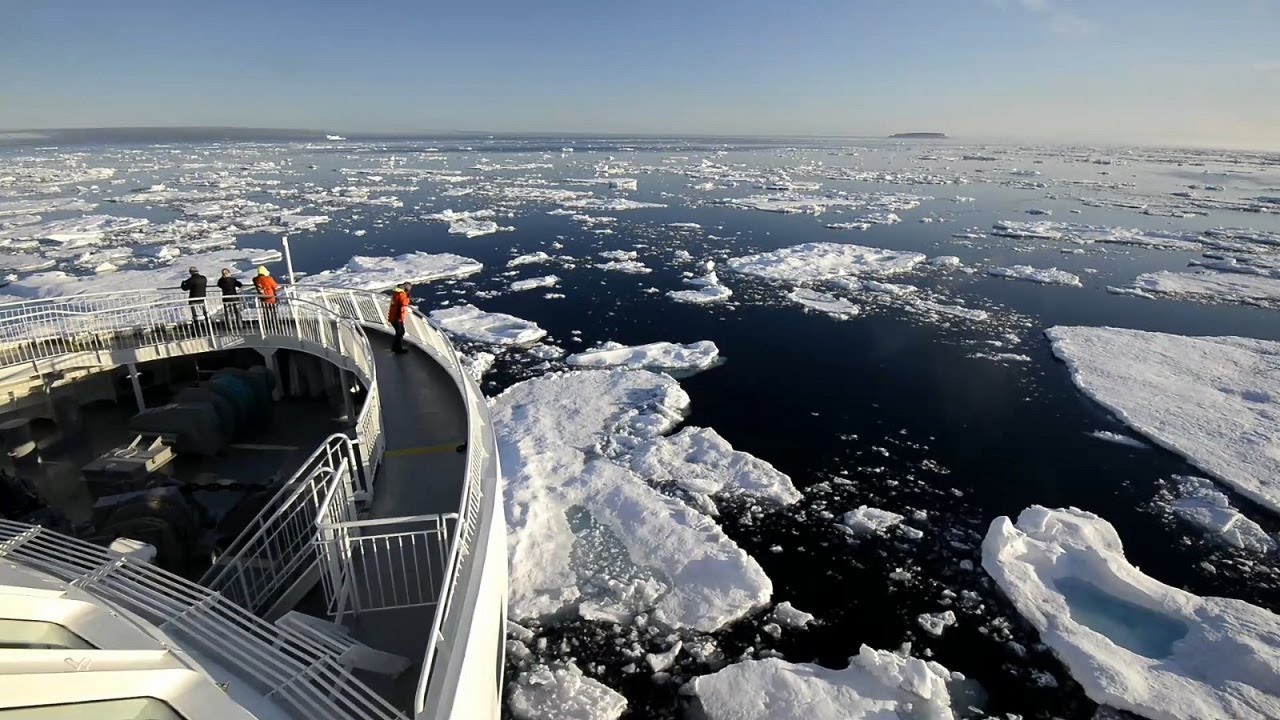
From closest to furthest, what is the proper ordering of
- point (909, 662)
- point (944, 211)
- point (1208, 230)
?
point (909, 662)
point (1208, 230)
point (944, 211)

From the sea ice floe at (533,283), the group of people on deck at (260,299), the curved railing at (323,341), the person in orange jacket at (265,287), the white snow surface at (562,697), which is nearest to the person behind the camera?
the curved railing at (323,341)

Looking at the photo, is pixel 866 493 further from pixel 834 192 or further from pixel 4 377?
pixel 834 192

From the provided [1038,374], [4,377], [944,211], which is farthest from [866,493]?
[944,211]

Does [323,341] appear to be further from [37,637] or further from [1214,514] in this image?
[1214,514]

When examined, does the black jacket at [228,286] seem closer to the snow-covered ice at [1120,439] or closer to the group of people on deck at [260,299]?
the group of people on deck at [260,299]

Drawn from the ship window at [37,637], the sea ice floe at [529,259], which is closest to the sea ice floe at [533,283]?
the sea ice floe at [529,259]

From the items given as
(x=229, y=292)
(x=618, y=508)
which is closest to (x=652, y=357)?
(x=618, y=508)
